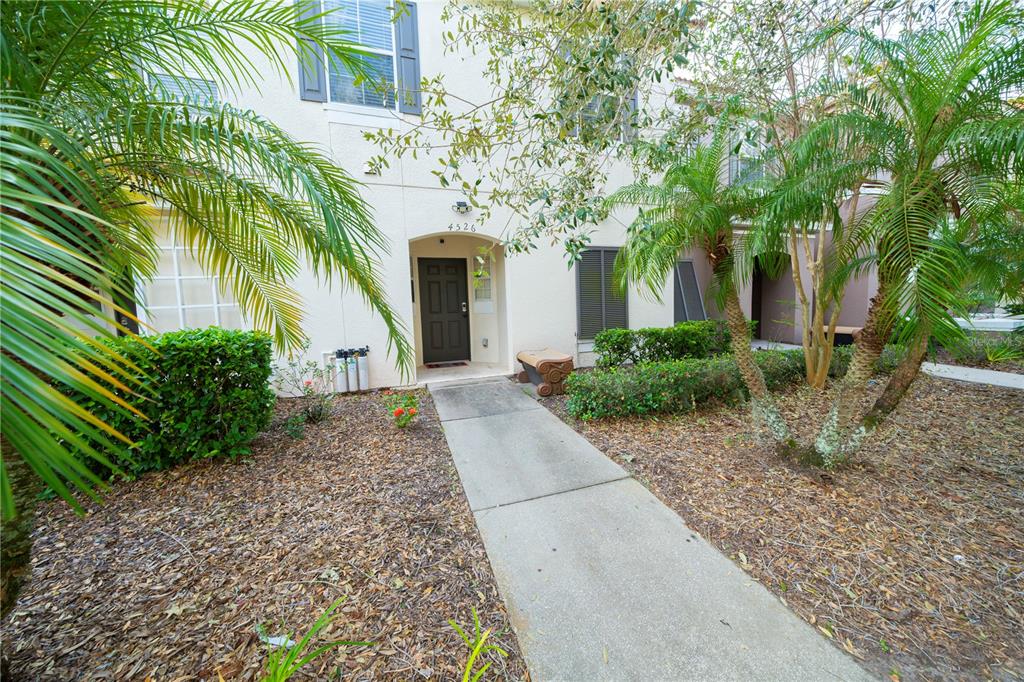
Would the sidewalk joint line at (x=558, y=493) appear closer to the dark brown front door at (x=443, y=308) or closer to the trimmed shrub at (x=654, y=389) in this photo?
the trimmed shrub at (x=654, y=389)

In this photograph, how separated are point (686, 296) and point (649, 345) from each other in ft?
7.57

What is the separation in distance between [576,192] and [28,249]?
274 centimetres

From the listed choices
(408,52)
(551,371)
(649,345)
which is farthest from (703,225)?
(408,52)

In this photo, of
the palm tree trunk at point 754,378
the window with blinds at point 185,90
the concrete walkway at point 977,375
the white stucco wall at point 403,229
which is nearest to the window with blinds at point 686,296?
the white stucco wall at point 403,229

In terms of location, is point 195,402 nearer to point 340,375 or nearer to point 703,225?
point 340,375

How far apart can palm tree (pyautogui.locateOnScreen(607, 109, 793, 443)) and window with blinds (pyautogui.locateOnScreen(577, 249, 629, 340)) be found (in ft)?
11.1

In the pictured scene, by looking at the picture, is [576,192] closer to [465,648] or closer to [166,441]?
[465,648]

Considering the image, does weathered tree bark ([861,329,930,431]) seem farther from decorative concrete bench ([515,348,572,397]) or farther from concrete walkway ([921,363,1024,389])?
concrete walkway ([921,363,1024,389])

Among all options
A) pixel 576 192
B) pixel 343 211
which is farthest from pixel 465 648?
pixel 576 192

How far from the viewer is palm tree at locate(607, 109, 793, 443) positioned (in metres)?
2.85

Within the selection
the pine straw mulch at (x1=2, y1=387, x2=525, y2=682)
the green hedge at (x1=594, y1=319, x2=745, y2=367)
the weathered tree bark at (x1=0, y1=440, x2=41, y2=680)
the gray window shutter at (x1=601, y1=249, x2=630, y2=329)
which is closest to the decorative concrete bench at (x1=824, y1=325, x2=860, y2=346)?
the green hedge at (x1=594, y1=319, x2=745, y2=367)

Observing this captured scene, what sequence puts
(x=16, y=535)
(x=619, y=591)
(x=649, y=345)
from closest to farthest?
(x=16, y=535)
(x=619, y=591)
(x=649, y=345)

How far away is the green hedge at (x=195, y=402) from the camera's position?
3.07m

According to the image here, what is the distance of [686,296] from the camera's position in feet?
25.4
